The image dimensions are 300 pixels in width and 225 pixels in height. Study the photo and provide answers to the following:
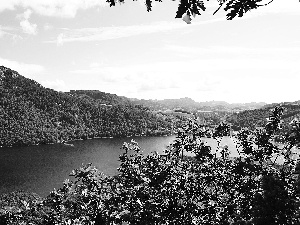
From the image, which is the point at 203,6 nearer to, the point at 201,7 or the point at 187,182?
the point at 201,7

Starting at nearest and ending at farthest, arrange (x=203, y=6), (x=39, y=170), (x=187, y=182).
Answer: (x=203, y=6) → (x=187, y=182) → (x=39, y=170)

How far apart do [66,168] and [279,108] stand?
162 metres

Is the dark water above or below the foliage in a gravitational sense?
below

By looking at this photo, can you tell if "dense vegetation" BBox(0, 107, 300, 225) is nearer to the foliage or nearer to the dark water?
the foliage

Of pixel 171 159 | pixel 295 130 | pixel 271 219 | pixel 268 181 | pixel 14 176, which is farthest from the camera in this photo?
pixel 14 176

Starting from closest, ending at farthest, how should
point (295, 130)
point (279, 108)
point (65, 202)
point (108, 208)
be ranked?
point (295, 130) → point (279, 108) → point (108, 208) → point (65, 202)

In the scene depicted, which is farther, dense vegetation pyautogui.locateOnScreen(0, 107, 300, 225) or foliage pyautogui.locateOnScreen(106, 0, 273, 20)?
dense vegetation pyautogui.locateOnScreen(0, 107, 300, 225)

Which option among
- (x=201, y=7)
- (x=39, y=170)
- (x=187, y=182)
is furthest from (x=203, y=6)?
(x=39, y=170)

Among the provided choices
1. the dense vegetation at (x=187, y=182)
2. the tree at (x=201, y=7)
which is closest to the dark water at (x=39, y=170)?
the dense vegetation at (x=187, y=182)

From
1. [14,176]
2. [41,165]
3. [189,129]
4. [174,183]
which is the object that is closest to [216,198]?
[174,183]

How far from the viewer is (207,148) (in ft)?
62.0

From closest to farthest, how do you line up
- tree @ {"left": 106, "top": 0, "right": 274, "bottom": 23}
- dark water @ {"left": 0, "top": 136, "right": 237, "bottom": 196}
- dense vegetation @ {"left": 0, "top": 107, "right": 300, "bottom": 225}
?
tree @ {"left": 106, "top": 0, "right": 274, "bottom": 23}, dense vegetation @ {"left": 0, "top": 107, "right": 300, "bottom": 225}, dark water @ {"left": 0, "top": 136, "right": 237, "bottom": 196}

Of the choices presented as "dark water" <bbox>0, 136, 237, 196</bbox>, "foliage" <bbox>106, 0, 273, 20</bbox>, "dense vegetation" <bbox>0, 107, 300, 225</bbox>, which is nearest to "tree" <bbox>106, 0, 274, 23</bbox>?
"foliage" <bbox>106, 0, 273, 20</bbox>

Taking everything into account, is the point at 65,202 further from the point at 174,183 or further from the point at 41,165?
the point at 41,165
